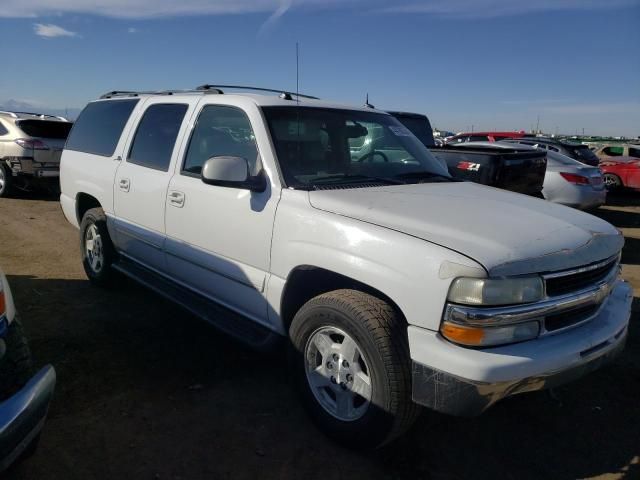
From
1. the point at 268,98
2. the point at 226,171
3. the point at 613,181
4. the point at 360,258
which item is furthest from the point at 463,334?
the point at 613,181

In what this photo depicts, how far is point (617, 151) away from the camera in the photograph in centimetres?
1608

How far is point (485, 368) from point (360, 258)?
770 mm

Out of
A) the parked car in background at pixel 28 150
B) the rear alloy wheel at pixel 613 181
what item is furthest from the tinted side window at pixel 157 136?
the rear alloy wheel at pixel 613 181

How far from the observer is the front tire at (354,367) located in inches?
95.7

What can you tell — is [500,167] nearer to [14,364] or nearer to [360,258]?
[360,258]

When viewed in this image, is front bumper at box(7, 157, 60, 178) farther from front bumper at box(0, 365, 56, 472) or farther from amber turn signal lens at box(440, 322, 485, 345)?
amber turn signal lens at box(440, 322, 485, 345)

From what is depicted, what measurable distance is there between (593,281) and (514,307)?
2.17ft

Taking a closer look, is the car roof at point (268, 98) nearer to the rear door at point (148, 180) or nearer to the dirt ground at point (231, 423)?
the rear door at point (148, 180)

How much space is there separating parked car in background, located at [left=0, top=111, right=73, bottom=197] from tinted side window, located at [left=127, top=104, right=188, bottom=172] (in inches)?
276

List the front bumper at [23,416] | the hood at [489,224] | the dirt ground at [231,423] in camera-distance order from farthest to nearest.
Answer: the dirt ground at [231,423]
the hood at [489,224]
the front bumper at [23,416]

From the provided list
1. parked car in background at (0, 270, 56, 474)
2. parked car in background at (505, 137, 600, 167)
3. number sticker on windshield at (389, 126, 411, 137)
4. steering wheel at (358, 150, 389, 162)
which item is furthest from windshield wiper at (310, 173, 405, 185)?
parked car in background at (505, 137, 600, 167)

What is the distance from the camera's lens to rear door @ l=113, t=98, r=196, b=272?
3.94 metres

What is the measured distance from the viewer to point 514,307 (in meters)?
2.27

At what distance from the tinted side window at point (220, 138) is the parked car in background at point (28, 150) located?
7929mm
